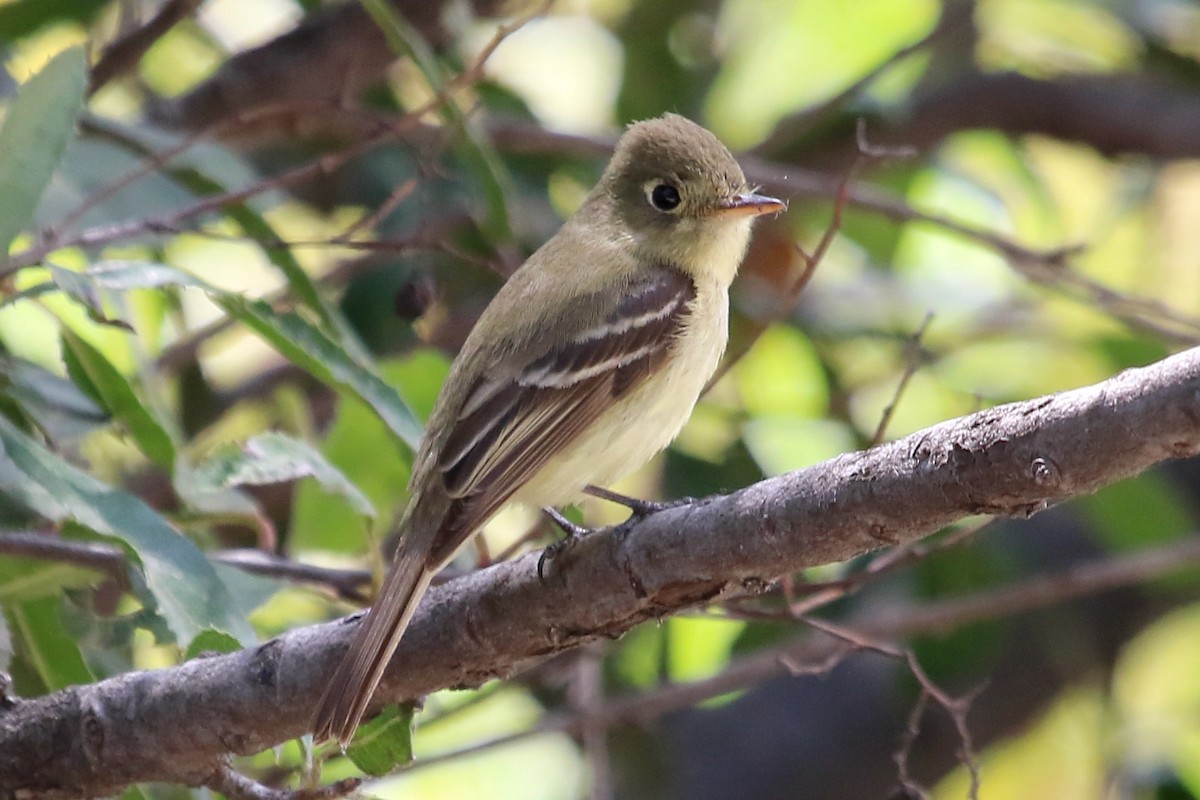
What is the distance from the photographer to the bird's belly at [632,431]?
3.28m

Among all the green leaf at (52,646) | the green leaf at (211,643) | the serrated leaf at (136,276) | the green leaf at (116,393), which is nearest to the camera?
the green leaf at (211,643)

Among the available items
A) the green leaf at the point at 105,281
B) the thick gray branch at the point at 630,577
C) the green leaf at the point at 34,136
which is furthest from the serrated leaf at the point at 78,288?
the thick gray branch at the point at 630,577

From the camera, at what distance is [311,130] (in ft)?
15.1

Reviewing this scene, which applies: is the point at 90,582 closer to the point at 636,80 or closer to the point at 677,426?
the point at 677,426

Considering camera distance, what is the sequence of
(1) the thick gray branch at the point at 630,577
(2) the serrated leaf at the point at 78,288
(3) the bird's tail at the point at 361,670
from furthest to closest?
(2) the serrated leaf at the point at 78,288, (3) the bird's tail at the point at 361,670, (1) the thick gray branch at the point at 630,577

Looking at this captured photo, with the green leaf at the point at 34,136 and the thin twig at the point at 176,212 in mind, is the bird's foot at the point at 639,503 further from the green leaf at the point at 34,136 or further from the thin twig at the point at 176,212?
the green leaf at the point at 34,136

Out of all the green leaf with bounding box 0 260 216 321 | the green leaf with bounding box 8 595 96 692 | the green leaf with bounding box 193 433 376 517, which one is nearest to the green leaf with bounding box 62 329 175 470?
the green leaf with bounding box 0 260 216 321

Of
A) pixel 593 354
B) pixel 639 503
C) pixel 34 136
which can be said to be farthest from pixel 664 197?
pixel 34 136

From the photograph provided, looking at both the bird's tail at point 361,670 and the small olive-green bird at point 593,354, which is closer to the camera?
the bird's tail at point 361,670

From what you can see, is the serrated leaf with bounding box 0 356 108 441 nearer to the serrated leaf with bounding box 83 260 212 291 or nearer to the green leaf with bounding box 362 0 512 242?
the serrated leaf with bounding box 83 260 212 291

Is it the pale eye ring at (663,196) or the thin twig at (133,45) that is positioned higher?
the thin twig at (133,45)

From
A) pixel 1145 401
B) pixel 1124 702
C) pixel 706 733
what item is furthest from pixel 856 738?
pixel 1145 401

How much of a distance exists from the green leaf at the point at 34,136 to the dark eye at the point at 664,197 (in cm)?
147

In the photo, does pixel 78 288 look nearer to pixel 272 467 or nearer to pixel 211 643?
pixel 272 467
